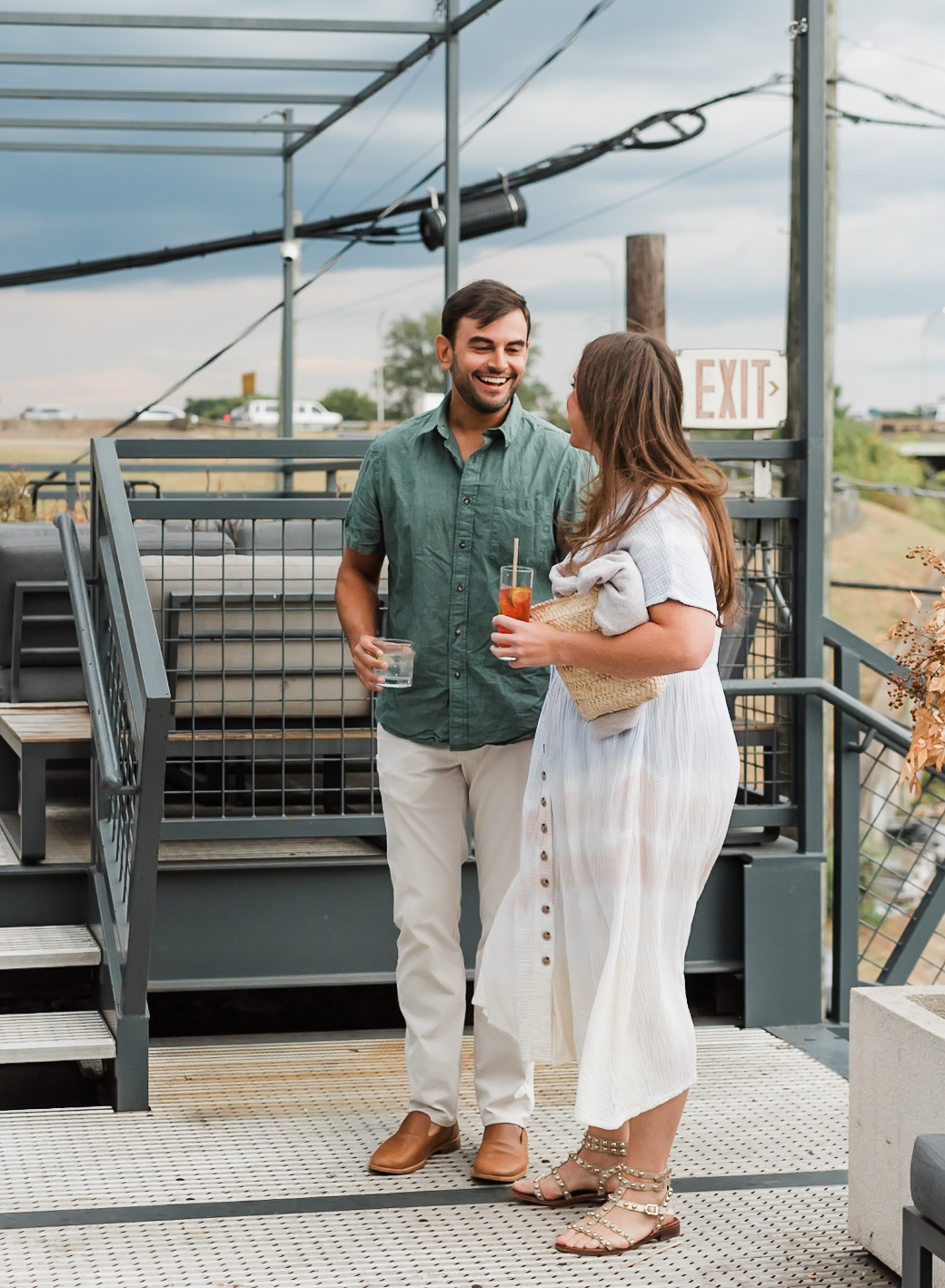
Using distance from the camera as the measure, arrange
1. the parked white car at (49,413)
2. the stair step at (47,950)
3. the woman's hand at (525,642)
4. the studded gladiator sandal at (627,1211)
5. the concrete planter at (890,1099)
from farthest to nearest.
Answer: the parked white car at (49,413) < the stair step at (47,950) < the studded gladiator sandal at (627,1211) < the woman's hand at (525,642) < the concrete planter at (890,1099)

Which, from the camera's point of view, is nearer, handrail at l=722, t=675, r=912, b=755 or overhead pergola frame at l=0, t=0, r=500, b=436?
handrail at l=722, t=675, r=912, b=755

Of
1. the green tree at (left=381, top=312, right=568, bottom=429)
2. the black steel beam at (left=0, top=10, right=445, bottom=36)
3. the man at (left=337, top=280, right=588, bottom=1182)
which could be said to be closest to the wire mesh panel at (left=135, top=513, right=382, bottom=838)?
the man at (left=337, top=280, right=588, bottom=1182)

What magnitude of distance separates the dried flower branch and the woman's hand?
0.63 m

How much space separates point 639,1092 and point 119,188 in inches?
783

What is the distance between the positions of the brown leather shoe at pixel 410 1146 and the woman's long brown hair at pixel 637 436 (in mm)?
1336

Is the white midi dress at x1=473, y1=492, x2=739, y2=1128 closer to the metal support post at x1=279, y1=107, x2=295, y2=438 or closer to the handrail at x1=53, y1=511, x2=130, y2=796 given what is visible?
the handrail at x1=53, y1=511, x2=130, y2=796

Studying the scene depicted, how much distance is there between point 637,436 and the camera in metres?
2.80

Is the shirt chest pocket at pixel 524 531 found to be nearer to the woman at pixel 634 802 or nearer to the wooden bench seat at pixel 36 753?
the woman at pixel 634 802

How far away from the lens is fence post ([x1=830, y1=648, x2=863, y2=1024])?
453 centimetres

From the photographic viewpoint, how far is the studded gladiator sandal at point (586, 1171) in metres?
3.03

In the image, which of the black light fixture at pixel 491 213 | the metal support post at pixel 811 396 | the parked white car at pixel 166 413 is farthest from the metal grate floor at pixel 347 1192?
the parked white car at pixel 166 413

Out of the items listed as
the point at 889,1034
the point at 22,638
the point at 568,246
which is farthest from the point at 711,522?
the point at 568,246

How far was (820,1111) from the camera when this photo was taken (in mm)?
3746

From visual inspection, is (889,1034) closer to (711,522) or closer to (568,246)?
(711,522)
